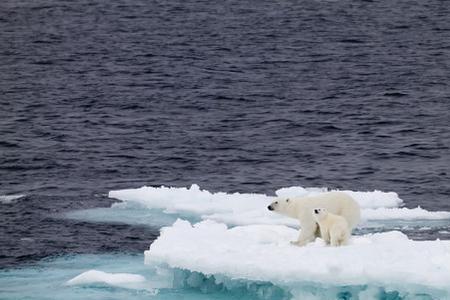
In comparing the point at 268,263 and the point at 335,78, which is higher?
the point at 268,263

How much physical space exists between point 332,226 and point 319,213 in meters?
0.33

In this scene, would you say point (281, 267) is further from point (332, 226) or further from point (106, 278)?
point (106, 278)

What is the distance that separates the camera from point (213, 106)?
55.7m

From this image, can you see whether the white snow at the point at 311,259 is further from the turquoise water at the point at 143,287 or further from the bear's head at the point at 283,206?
the bear's head at the point at 283,206

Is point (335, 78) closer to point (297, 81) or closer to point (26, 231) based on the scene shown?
point (297, 81)

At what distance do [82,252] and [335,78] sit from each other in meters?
36.3

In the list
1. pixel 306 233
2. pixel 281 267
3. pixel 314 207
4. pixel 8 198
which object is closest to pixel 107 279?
pixel 306 233

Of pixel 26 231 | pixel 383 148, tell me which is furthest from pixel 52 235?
pixel 383 148

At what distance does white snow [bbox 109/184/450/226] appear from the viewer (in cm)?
2891

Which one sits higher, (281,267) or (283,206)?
(283,206)

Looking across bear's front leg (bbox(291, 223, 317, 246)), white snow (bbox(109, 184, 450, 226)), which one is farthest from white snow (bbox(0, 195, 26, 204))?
bear's front leg (bbox(291, 223, 317, 246))

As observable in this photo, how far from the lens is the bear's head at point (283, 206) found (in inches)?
857

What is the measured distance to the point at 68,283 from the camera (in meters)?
24.0

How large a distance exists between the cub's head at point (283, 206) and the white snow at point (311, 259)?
532 mm
